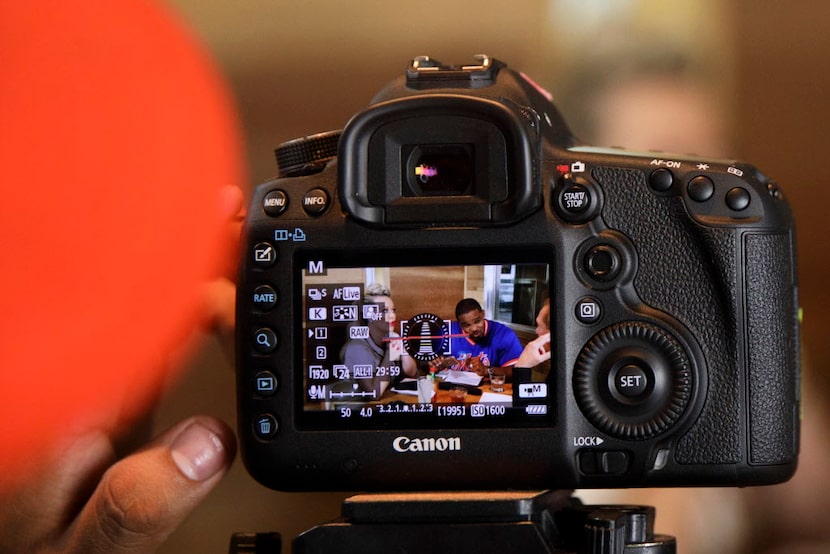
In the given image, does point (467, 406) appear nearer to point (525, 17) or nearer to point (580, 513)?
point (580, 513)

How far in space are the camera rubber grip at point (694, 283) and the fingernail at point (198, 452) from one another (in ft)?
1.00

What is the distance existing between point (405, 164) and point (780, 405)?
270mm

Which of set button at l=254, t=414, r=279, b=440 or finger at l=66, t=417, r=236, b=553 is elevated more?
set button at l=254, t=414, r=279, b=440

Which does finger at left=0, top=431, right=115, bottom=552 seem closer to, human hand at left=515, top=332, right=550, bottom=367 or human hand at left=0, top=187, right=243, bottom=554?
human hand at left=0, top=187, right=243, bottom=554

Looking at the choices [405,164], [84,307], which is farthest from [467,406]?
[84,307]

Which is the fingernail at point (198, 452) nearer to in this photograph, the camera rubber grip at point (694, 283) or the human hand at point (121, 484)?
the human hand at point (121, 484)

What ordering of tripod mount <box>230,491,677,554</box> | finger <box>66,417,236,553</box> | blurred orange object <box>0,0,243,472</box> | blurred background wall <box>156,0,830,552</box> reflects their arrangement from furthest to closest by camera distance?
blurred background wall <box>156,0,830,552</box>, blurred orange object <box>0,0,243,472</box>, finger <box>66,417,236,553</box>, tripod mount <box>230,491,677,554</box>

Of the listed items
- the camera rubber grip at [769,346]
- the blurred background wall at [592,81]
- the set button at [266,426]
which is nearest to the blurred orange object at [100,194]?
the blurred background wall at [592,81]

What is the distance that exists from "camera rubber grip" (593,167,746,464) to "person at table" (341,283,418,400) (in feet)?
0.47

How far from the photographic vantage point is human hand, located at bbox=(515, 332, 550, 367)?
1.87 ft

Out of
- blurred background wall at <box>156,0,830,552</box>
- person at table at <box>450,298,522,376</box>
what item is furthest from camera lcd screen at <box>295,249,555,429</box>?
blurred background wall at <box>156,0,830,552</box>

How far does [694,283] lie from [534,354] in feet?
0.35

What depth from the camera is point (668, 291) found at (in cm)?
58
